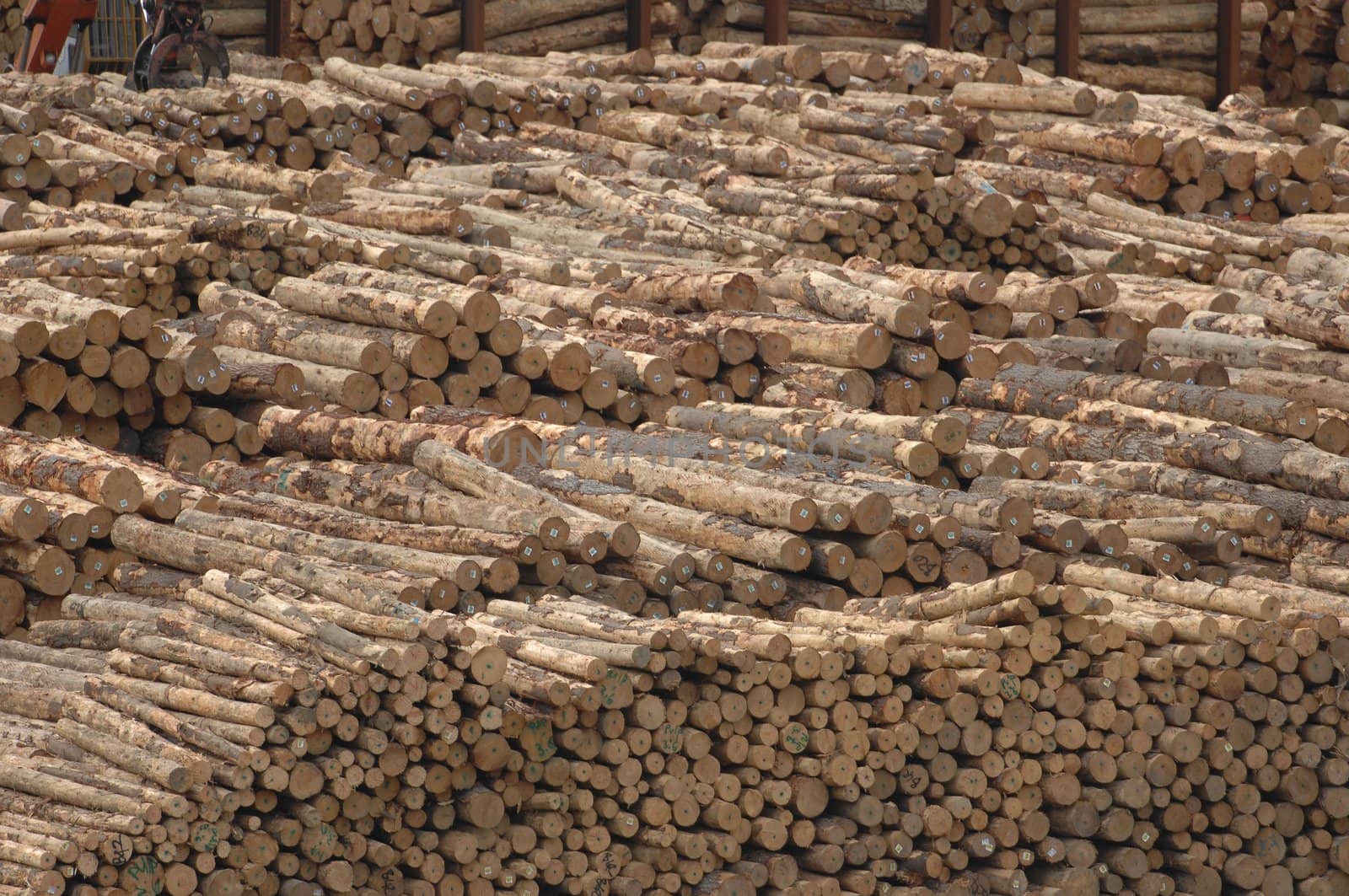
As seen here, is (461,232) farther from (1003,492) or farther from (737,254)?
(1003,492)

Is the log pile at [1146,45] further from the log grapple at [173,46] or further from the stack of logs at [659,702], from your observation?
the stack of logs at [659,702]

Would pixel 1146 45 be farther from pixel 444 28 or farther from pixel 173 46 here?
pixel 173 46

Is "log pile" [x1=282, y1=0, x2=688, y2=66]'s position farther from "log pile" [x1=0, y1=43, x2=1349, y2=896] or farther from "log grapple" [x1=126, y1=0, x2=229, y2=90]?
"log pile" [x1=0, y1=43, x2=1349, y2=896]

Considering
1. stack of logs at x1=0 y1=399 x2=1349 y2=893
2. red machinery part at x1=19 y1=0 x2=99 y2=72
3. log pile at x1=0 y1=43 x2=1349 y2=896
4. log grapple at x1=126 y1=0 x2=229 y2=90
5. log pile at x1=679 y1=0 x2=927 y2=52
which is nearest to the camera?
stack of logs at x1=0 y1=399 x2=1349 y2=893

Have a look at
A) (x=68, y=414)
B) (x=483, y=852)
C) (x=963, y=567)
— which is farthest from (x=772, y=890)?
(x=68, y=414)

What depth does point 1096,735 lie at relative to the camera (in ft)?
34.1

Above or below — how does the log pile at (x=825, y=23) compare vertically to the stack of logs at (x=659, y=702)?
above

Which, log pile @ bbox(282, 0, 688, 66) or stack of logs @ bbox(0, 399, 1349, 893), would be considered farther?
log pile @ bbox(282, 0, 688, 66)

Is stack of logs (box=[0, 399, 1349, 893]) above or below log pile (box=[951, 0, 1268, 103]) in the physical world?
below

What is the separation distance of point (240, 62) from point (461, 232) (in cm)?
587

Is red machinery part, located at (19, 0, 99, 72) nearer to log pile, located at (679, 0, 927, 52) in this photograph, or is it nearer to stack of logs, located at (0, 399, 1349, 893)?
log pile, located at (679, 0, 927, 52)

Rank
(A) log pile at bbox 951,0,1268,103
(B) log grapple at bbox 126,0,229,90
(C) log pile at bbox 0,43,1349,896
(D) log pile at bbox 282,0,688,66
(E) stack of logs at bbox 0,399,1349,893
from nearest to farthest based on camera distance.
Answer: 1. (E) stack of logs at bbox 0,399,1349,893
2. (C) log pile at bbox 0,43,1349,896
3. (B) log grapple at bbox 126,0,229,90
4. (D) log pile at bbox 282,0,688,66
5. (A) log pile at bbox 951,0,1268,103

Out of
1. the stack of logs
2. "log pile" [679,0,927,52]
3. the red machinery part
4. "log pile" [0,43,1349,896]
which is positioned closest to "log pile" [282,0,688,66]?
"log pile" [679,0,927,52]

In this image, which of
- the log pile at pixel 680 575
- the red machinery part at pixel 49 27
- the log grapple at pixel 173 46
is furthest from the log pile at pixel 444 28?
the log pile at pixel 680 575
